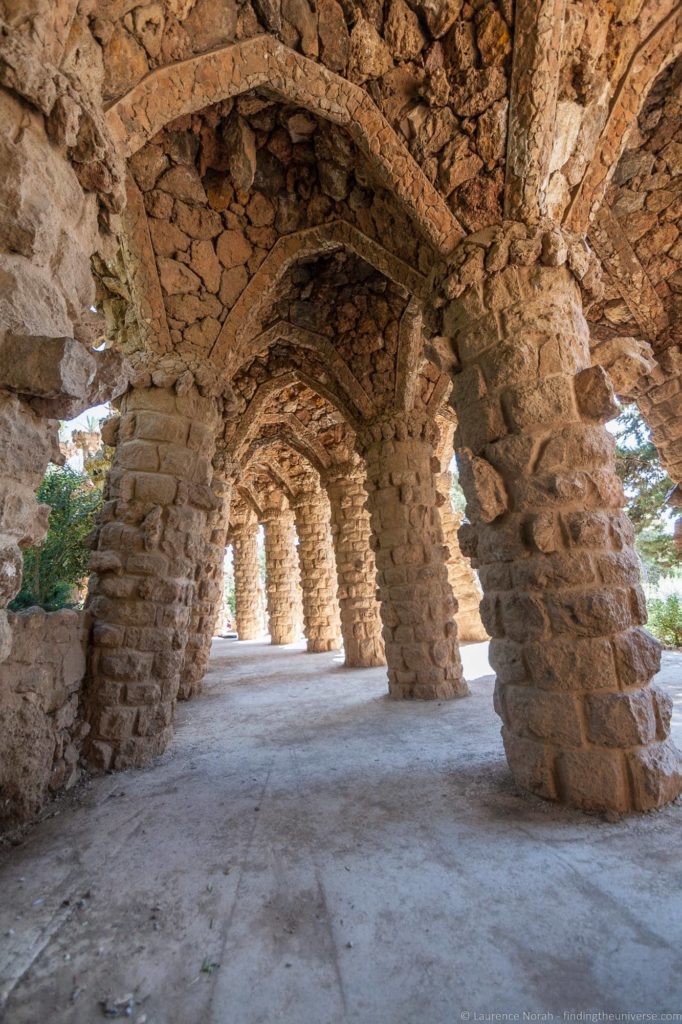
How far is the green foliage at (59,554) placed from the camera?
5.87m

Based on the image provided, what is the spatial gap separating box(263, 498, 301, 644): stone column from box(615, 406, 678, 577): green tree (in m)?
8.40

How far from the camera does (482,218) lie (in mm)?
3086

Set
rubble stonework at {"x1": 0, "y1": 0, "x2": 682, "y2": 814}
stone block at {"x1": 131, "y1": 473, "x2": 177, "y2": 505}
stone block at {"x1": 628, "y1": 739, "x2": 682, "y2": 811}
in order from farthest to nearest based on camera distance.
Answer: stone block at {"x1": 131, "y1": 473, "x2": 177, "y2": 505} → stone block at {"x1": 628, "y1": 739, "x2": 682, "y2": 811} → rubble stonework at {"x1": 0, "y1": 0, "x2": 682, "y2": 814}

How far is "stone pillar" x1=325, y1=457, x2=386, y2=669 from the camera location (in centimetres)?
849

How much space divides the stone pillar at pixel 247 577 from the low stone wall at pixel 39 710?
40.0 feet

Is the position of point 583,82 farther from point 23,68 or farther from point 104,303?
point 104,303

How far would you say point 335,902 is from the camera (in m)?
1.72

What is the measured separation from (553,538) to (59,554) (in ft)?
19.5

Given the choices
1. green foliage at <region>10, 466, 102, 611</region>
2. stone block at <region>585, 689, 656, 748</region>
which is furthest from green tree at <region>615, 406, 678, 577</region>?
green foliage at <region>10, 466, 102, 611</region>

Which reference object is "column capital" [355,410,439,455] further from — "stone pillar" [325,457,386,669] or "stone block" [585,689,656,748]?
"stone block" [585,689,656,748]

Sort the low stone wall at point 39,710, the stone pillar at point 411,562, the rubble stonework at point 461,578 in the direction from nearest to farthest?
the low stone wall at point 39,710 < the stone pillar at point 411,562 < the rubble stonework at point 461,578

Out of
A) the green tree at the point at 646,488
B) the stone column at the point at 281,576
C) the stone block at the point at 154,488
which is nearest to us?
the stone block at the point at 154,488

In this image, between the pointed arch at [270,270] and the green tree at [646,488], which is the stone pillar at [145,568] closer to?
the pointed arch at [270,270]

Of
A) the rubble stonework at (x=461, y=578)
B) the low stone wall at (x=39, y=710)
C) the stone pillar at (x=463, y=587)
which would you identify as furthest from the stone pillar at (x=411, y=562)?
the stone pillar at (x=463, y=587)
